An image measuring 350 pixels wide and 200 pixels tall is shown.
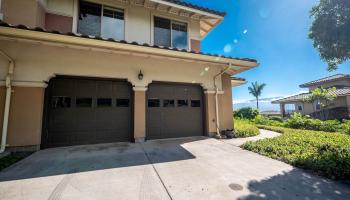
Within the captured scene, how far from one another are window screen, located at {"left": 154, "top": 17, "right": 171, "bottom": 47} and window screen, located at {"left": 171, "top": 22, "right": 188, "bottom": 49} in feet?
0.78

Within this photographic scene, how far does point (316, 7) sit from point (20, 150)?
10809 mm

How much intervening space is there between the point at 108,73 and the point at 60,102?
200cm

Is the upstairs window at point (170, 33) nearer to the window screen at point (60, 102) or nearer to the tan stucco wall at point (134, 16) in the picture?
the tan stucco wall at point (134, 16)

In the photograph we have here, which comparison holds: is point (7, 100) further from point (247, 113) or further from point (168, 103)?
point (247, 113)

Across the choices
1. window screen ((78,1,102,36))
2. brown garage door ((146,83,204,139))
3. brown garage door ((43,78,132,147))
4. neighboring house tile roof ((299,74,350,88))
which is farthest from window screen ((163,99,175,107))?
neighboring house tile roof ((299,74,350,88))

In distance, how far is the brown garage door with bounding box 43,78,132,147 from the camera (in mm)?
5766

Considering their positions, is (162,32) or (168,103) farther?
(162,32)

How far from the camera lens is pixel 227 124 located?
8.17 meters

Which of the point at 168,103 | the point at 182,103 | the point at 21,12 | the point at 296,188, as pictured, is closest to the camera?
the point at 296,188

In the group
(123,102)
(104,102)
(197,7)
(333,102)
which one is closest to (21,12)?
(104,102)

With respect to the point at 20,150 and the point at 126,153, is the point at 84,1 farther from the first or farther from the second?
the point at 126,153

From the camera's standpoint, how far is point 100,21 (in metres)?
6.96

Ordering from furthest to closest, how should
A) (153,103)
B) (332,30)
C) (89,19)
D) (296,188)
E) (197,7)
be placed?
(197,7) → (153,103) → (89,19) → (332,30) → (296,188)

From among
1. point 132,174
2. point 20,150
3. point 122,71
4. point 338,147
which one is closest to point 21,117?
point 20,150
